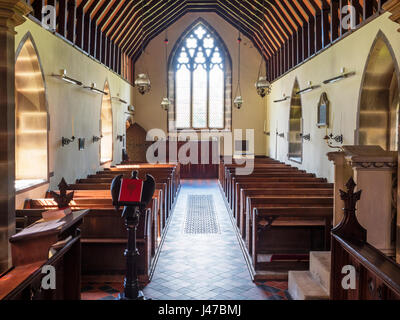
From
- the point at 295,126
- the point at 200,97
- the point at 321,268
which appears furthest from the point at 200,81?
the point at 321,268

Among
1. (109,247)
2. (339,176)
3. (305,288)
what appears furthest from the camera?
(109,247)

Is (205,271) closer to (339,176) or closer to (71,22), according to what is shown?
(339,176)

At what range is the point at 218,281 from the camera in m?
4.66

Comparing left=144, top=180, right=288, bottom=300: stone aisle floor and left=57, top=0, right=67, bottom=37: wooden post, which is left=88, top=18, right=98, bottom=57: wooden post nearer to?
left=57, top=0, right=67, bottom=37: wooden post

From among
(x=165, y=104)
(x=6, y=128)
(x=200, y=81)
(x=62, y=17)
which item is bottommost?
(x=6, y=128)

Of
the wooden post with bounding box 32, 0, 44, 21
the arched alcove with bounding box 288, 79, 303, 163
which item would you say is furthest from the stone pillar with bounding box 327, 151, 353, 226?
the arched alcove with bounding box 288, 79, 303, 163

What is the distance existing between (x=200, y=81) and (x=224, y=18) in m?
2.54

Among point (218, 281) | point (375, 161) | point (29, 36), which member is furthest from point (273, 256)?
point (29, 36)

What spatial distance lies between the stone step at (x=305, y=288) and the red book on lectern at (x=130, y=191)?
1794 mm

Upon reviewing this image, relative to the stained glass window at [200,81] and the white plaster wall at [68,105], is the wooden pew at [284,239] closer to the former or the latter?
the white plaster wall at [68,105]

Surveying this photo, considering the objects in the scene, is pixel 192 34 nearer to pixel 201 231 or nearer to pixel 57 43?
pixel 57 43

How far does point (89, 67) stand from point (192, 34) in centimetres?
757

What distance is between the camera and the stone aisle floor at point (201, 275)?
169 inches

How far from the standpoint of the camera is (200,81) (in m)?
16.1
